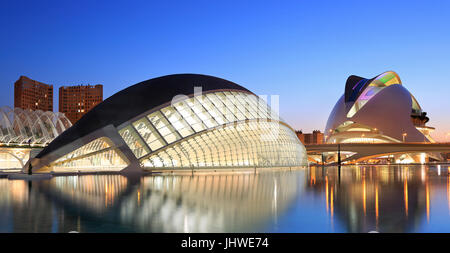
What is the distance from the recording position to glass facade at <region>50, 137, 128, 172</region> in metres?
29.5

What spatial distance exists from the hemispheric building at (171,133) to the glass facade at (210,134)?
0.25 ft

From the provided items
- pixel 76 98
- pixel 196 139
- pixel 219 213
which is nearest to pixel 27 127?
pixel 196 139

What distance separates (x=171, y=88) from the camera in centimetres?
3512

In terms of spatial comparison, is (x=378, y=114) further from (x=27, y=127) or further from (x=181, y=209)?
(x=181, y=209)

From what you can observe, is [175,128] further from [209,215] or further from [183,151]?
[209,215]

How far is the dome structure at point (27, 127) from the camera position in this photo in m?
50.9

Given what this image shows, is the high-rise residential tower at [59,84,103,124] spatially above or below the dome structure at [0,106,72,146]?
above

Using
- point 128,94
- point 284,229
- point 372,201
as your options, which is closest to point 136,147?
point 128,94

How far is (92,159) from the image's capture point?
3419cm

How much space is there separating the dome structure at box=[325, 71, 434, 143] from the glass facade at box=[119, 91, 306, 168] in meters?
50.1

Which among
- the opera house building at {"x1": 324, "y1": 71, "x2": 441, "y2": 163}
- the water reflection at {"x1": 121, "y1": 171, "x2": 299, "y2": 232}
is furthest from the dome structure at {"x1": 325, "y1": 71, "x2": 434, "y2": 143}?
the water reflection at {"x1": 121, "y1": 171, "x2": 299, "y2": 232}

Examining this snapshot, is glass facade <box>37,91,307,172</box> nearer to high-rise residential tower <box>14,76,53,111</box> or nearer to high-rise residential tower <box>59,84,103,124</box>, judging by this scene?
high-rise residential tower <box>14,76,53,111</box>

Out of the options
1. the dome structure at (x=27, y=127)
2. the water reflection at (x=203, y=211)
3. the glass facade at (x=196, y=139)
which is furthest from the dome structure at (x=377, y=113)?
the water reflection at (x=203, y=211)
